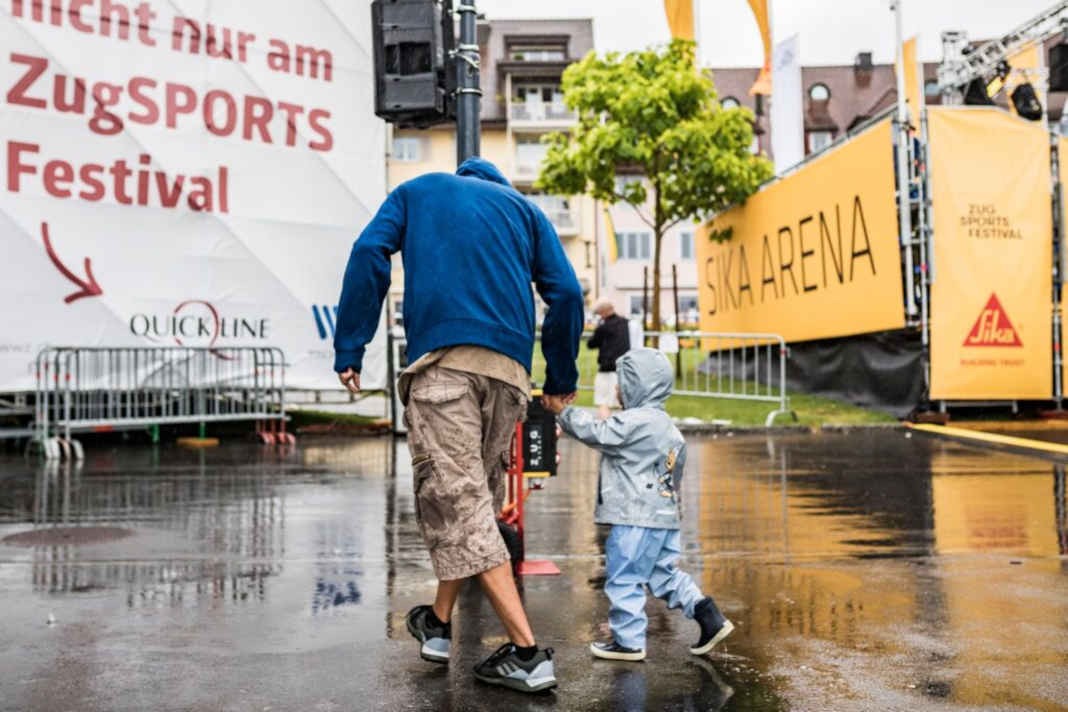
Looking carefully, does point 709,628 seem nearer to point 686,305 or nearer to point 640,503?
point 640,503

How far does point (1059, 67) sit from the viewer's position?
19.1m

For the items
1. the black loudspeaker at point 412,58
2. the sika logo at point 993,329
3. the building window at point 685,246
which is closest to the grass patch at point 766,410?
the sika logo at point 993,329

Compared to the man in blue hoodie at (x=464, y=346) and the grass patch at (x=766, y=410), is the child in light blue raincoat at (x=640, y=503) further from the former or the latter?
the grass patch at (x=766, y=410)

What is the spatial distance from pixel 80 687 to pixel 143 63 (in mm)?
13189

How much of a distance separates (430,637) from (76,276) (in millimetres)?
12053

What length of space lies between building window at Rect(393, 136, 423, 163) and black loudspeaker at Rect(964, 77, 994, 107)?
37.3 meters

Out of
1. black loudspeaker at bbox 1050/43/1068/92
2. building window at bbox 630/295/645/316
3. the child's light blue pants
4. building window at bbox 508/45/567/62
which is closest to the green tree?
black loudspeaker at bbox 1050/43/1068/92

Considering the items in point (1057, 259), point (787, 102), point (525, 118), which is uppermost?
point (525, 118)

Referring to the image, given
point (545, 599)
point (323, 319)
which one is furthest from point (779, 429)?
point (545, 599)

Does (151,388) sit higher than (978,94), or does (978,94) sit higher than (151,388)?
Answer: (978,94)

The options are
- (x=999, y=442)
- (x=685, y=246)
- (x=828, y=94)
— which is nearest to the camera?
(x=999, y=442)

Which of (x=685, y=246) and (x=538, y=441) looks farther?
(x=685, y=246)

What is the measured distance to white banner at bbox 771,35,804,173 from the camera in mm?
26297

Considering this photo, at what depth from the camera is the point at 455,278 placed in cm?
404
